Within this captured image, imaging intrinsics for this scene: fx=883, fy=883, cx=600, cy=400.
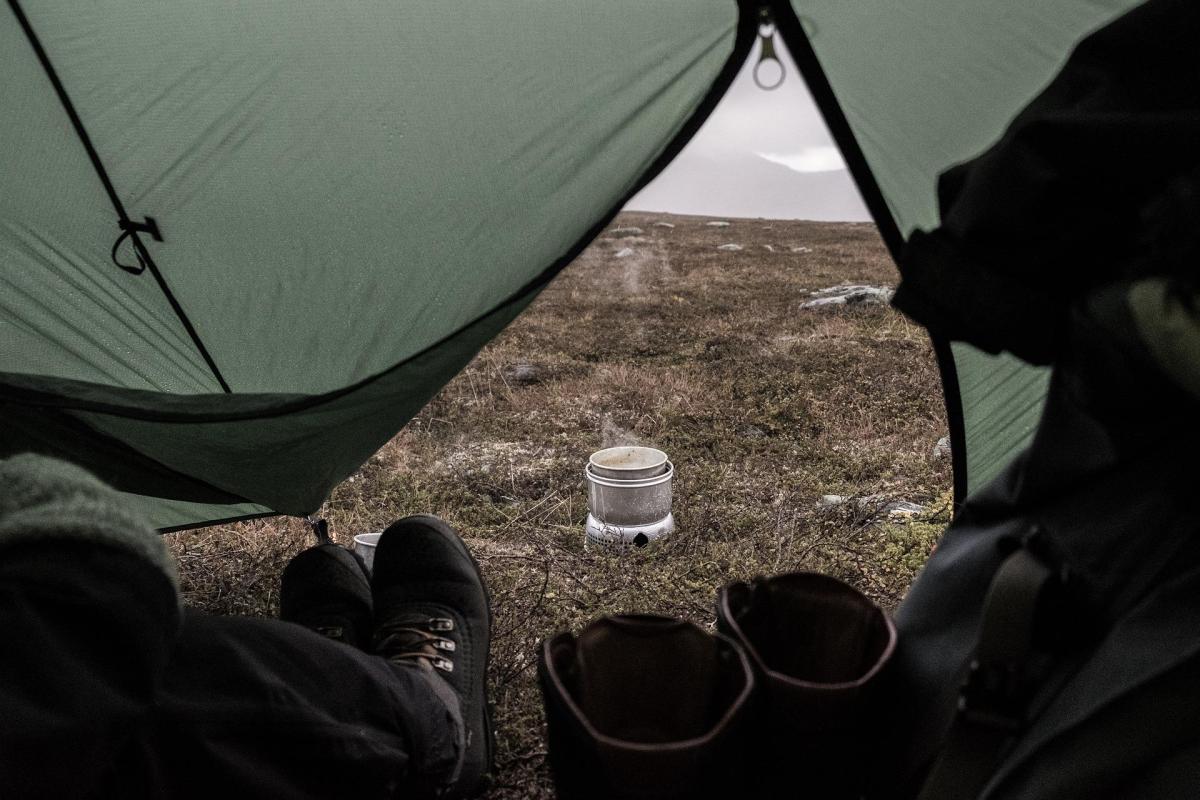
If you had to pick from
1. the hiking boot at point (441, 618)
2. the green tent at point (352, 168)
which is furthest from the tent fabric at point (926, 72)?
the hiking boot at point (441, 618)

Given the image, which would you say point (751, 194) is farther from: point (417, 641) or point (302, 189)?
point (417, 641)

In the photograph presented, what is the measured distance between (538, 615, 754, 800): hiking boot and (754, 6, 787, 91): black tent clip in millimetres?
1005

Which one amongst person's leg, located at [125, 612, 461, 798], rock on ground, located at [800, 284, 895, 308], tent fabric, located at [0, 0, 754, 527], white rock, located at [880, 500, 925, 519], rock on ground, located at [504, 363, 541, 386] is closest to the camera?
person's leg, located at [125, 612, 461, 798]

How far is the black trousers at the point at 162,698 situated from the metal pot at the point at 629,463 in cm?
158

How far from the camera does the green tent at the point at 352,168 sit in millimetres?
1508

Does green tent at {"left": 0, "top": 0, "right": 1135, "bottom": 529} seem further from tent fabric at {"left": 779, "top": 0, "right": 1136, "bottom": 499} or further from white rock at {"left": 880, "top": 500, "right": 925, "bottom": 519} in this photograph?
white rock at {"left": 880, "top": 500, "right": 925, "bottom": 519}

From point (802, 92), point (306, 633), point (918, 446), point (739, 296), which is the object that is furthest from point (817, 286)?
point (306, 633)

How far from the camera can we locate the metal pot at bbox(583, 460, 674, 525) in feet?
9.04

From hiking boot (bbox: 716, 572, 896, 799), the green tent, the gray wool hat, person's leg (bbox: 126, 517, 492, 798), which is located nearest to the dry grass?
person's leg (bbox: 126, 517, 492, 798)

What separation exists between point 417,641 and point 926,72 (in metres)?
1.34

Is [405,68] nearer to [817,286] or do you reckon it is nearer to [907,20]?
[907,20]

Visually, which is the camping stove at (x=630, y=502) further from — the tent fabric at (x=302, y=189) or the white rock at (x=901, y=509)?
the tent fabric at (x=302, y=189)

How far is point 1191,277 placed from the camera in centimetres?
66

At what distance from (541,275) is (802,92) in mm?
634
